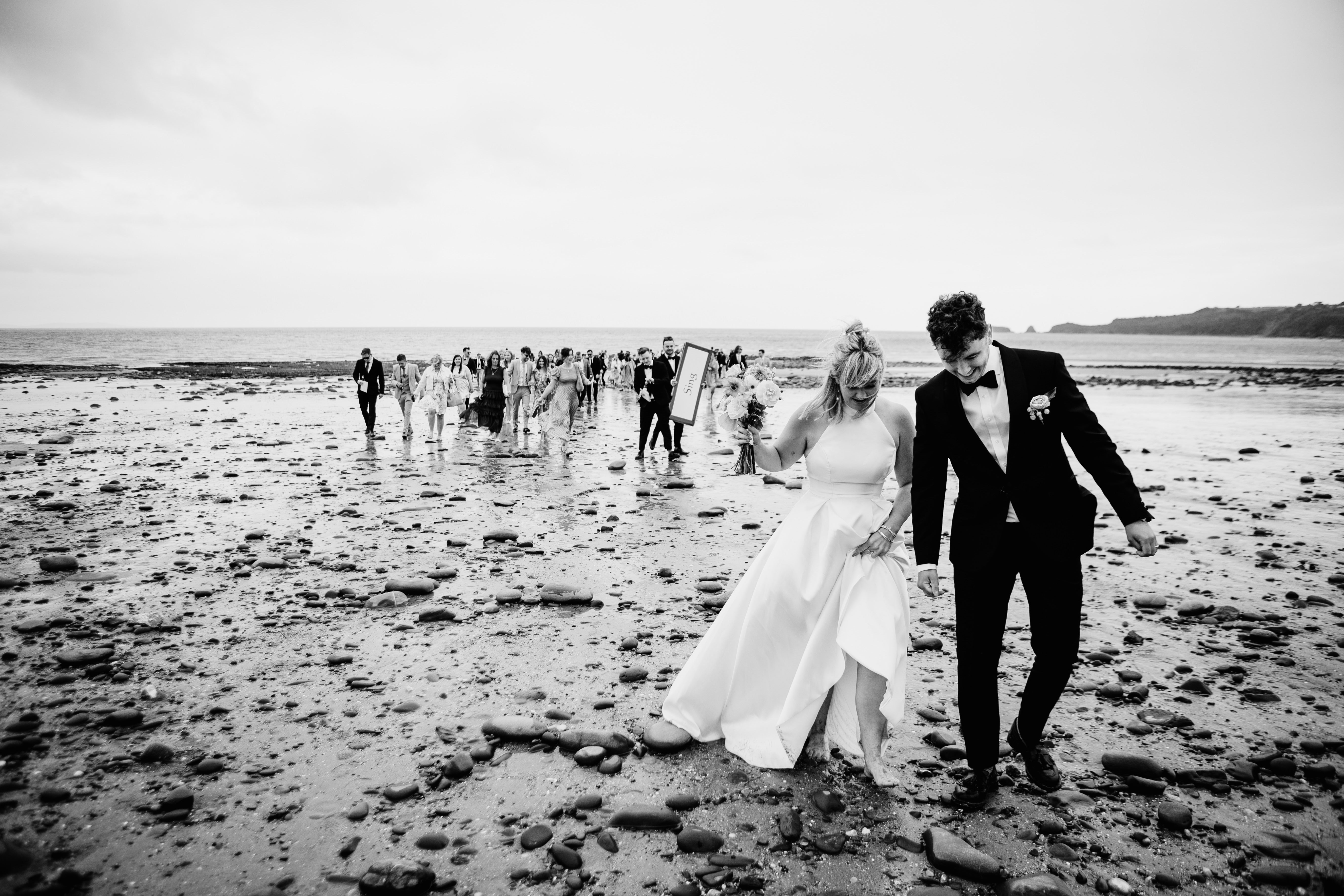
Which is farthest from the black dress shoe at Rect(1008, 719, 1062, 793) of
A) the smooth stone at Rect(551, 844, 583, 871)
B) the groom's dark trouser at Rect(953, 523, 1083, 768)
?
the smooth stone at Rect(551, 844, 583, 871)

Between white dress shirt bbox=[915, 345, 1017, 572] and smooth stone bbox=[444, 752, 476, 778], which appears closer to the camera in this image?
white dress shirt bbox=[915, 345, 1017, 572]

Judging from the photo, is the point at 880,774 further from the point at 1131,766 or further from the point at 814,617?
the point at 1131,766

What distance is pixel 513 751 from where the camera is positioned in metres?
4.45

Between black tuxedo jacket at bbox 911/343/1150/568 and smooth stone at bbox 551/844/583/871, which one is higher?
black tuxedo jacket at bbox 911/343/1150/568

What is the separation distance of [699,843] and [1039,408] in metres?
2.77

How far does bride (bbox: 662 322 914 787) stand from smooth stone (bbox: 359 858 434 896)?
178 centimetres

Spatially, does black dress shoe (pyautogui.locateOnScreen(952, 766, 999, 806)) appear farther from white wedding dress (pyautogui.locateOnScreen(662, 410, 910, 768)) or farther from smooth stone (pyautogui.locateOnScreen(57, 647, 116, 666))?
smooth stone (pyautogui.locateOnScreen(57, 647, 116, 666))

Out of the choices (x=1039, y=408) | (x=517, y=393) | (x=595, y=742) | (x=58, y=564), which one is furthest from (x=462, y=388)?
(x=1039, y=408)

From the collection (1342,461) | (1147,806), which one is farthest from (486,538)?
(1342,461)

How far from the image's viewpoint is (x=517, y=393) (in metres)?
20.8

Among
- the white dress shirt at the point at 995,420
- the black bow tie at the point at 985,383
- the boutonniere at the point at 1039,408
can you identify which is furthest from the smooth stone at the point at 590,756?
the boutonniere at the point at 1039,408

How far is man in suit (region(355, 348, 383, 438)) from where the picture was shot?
744 inches

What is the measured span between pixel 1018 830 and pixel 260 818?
3883mm

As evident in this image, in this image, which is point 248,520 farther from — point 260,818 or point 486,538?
point 260,818
